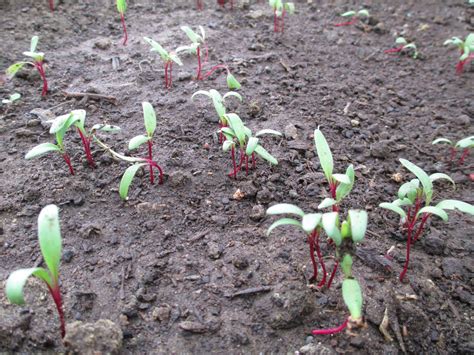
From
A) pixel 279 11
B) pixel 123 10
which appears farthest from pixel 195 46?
pixel 279 11

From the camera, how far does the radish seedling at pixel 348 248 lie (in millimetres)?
1351

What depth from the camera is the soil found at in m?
1.63

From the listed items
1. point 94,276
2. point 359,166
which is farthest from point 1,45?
point 359,166

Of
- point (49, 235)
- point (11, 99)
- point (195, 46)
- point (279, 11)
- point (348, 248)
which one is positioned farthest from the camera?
point (279, 11)

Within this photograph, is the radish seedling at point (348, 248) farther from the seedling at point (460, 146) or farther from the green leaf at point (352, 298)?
the seedling at point (460, 146)

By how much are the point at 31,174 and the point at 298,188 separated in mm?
1441

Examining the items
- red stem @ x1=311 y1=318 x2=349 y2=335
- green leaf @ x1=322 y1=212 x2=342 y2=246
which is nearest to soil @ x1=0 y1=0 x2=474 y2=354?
red stem @ x1=311 y1=318 x2=349 y2=335

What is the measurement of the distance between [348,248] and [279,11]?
2938 mm

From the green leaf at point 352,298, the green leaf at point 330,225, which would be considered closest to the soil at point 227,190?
the green leaf at point 352,298

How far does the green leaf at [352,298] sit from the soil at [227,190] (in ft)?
0.86

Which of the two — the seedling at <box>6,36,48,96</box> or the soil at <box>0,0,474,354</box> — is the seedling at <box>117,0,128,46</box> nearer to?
the soil at <box>0,0,474,354</box>

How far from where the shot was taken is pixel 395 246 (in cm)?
200

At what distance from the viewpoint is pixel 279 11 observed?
Answer: 386 cm

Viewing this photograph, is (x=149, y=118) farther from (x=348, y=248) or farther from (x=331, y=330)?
(x=331, y=330)
